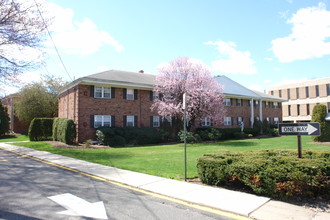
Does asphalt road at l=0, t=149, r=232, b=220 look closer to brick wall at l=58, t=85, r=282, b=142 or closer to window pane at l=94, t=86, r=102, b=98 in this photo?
brick wall at l=58, t=85, r=282, b=142

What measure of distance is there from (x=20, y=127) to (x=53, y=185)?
3859cm

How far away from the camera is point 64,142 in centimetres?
1922

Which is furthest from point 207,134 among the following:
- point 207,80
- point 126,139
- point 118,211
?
point 118,211

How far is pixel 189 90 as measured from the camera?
20.8 meters

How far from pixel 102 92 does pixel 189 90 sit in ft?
24.4

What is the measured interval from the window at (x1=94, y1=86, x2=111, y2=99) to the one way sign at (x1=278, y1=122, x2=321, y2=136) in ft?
54.3

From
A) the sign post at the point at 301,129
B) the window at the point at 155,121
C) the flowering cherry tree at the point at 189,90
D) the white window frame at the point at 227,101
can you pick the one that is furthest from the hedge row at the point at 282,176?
the white window frame at the point at 227,101

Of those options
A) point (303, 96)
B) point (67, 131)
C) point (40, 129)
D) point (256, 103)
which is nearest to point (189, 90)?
point (67, 131)

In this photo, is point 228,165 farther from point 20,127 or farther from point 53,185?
point 20,127

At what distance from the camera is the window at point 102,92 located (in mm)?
20459

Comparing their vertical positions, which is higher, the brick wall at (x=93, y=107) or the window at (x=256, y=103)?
the window at (x=256, y=103)

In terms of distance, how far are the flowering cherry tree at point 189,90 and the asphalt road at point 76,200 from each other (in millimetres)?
14315

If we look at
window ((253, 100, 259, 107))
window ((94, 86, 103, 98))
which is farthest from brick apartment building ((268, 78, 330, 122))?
window ((94, 86, 103, 98))

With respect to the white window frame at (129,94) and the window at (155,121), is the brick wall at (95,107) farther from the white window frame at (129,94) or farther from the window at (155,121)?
the window at (155,121)
